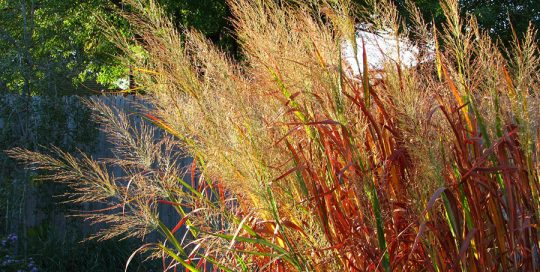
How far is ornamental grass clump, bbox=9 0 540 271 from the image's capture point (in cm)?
199

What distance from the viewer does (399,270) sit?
2172mm

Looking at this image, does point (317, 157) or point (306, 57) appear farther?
point (317, 157)

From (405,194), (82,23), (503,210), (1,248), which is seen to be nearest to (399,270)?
(405,194)

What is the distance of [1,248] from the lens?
699 centimetres

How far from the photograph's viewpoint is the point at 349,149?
2.04 m

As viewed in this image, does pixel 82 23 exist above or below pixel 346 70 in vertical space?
above

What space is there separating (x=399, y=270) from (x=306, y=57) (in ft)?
2.32

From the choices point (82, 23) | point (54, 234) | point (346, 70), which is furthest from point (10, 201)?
point (82, 23)

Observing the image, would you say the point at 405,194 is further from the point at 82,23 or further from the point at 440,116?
the point at 82,23

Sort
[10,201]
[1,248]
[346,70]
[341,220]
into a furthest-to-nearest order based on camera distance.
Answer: [10,201]
[1,248]
[346,70]
[341,220]

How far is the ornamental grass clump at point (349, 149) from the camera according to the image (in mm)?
1989

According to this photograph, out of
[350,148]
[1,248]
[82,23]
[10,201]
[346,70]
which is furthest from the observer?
[82,23]

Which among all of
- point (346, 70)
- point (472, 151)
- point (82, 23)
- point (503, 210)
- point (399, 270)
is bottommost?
point (399, 270)

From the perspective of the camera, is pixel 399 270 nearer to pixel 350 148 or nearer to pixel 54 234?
pixel 350 148
